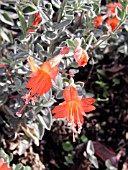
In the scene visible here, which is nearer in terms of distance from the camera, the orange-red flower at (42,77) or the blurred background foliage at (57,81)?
the orange-red flower at (42,77)

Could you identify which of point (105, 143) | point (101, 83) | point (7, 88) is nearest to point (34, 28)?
point (7, 88)

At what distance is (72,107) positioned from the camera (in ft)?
5.01

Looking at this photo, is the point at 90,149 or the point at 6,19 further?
the point at 90,149

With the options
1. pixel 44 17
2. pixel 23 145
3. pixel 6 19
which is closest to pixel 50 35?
pixel 44 17

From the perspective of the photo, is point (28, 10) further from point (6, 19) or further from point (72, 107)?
point (72, 107)

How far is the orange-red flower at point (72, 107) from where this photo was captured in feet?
4.87

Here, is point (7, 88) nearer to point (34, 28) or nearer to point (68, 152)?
point (34, 28)

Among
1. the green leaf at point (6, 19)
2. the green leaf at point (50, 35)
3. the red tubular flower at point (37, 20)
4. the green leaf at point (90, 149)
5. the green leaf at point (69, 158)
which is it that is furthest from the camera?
the green leaf at point (69, 158)

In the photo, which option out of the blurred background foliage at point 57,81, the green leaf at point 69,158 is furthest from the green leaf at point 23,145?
the green leaf at point 69,158

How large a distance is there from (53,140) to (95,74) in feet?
1.68

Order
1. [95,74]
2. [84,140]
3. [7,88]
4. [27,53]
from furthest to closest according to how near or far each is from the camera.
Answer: [95,74] < [84,140] < [7,88] < [27,53]

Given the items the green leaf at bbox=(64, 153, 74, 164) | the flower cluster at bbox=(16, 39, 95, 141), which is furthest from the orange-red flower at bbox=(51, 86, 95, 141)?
the green leaf at bbox=(64, 153, 74, 164)

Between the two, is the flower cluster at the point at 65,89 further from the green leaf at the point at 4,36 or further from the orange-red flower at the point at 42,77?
the green leaf at the point at 4,36

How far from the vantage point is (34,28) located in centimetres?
177
